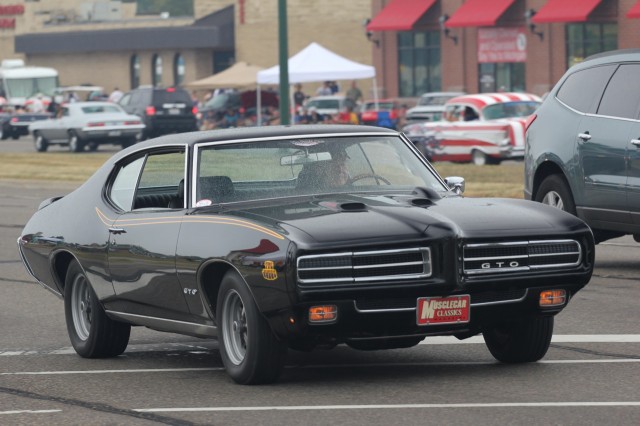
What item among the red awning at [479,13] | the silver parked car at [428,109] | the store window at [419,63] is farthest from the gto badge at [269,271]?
the store window at [419,63]

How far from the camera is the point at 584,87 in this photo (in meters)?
13.6

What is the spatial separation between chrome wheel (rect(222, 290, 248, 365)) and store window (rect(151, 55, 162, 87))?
80822 millimetres

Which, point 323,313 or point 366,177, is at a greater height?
point 366,177

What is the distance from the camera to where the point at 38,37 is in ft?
303

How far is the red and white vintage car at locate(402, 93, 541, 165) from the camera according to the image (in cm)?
3031

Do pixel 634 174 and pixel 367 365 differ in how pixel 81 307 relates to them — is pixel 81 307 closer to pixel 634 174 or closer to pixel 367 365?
pixel 367 365

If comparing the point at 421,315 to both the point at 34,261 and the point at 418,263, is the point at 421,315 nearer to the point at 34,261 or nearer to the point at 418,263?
the point at 418,263

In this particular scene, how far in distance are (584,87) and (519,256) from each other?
606cm

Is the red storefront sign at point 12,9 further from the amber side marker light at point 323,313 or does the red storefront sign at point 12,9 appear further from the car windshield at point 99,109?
the amber side marker light at point 323,313

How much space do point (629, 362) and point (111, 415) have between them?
298 centimetres

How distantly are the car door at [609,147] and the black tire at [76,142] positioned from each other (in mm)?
31817

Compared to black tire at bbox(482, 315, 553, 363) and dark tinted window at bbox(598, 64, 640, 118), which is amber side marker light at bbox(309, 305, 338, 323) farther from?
dark tinted window at bbox(598, 64, 640, 118)

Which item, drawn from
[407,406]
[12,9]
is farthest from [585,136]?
[12,9]

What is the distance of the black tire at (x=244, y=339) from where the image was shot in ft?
25.3
